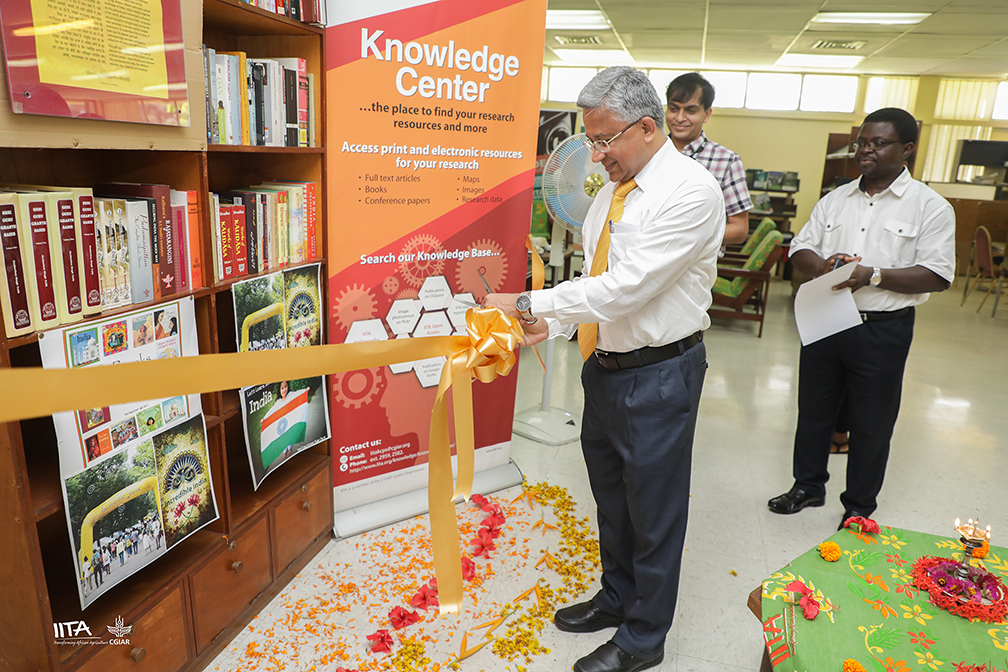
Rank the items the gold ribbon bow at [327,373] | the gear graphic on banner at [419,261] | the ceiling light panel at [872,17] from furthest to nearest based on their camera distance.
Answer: the ceiling light panel at [872,17]
the gear graphic on banner at [419,261]
the gold ribbon bow at [327,373]

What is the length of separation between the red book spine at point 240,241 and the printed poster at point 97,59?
38 cm

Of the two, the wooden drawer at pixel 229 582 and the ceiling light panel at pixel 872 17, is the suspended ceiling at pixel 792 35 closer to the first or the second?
the ceiling light panel at pixel 872 17

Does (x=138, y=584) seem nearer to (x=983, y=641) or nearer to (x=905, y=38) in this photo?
(x=983, y=641)

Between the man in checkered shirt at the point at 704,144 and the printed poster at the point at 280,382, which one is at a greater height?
the man in checkered shirt at the point at 704,144

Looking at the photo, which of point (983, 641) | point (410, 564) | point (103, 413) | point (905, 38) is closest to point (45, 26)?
point (103, 413)

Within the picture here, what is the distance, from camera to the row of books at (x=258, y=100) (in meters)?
1.85

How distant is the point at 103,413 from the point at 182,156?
0.72 metres

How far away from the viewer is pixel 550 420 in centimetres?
391

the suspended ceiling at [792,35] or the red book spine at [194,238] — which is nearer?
the red book spine at [194,238]

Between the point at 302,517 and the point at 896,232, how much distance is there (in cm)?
256

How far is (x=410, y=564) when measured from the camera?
2.49 metres

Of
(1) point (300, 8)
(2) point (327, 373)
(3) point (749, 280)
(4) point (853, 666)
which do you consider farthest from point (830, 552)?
(3) point (749, 280)

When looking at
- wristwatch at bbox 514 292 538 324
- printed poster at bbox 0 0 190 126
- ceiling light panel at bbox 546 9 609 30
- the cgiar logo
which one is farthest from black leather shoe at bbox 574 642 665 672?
ceiling light panel at bbox 546 9 609 30

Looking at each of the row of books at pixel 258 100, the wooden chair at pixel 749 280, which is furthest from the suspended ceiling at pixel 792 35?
the row of books at pixel 258 100
